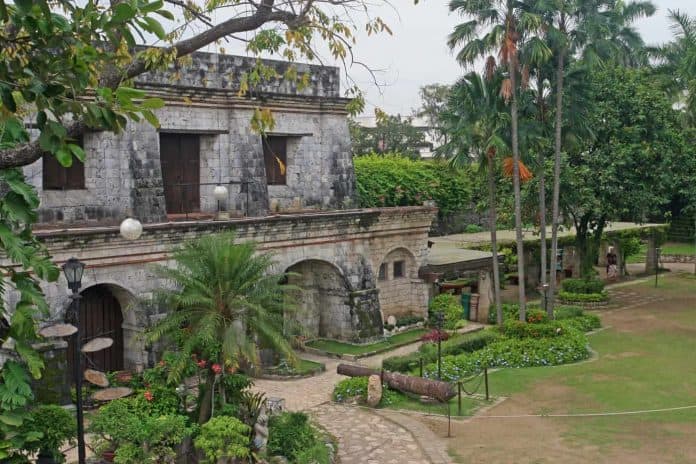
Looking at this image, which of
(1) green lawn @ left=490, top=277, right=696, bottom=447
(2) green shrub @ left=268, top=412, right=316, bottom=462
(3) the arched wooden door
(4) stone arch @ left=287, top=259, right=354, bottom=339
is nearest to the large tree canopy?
(1) green lawn @ left=490, top=277, right=696, bottom=447

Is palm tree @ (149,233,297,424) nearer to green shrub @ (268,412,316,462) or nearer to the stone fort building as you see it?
green shrub @ (268,412,316,462)

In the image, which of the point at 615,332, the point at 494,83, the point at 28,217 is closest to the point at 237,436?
the point at 28,217

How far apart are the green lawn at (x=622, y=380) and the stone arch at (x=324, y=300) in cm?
555

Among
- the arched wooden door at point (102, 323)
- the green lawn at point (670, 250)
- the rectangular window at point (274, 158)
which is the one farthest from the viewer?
the green lawn at point (670, 250)

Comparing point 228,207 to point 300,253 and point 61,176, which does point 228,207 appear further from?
point 61,176

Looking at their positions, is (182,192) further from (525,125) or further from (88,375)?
(525,125)

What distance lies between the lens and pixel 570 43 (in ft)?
81.4

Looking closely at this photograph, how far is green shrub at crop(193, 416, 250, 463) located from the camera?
1280 cm

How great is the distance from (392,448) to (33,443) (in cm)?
649

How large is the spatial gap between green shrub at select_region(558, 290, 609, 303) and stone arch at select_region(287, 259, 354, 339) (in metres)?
10.7

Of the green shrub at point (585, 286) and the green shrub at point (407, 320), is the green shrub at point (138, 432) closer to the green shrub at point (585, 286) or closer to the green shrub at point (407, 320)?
the green shrub at point (407, 320)

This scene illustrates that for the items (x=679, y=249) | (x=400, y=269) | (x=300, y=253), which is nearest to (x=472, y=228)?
(x=679, y=249)

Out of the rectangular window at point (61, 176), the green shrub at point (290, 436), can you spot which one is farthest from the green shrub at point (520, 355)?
the rectangular window at point (61, 176)

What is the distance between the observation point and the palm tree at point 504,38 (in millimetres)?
22531
